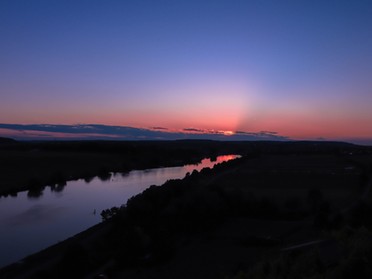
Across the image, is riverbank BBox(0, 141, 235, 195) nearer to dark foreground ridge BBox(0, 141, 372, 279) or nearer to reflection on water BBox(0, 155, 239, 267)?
reflection on water BBox(0, 155, 239, 267)

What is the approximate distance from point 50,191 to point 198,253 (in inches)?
1042

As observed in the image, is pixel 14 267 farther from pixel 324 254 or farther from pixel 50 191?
pixel 50 191

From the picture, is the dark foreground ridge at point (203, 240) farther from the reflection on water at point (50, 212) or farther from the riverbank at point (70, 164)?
the riverbank at point (70, 164)

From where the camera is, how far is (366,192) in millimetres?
33219

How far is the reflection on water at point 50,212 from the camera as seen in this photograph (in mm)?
19469

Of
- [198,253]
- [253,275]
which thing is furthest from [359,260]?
[198,253]

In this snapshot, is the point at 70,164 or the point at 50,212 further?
the point at 70,164

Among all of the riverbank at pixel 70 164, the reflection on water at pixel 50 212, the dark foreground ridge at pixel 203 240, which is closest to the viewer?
the dark foreground ridge at pixel 203 240

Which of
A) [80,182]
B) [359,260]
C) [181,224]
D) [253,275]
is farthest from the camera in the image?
[80,182]

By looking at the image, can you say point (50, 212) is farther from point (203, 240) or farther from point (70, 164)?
point (70, 164)

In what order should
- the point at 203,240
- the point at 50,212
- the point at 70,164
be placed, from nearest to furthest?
1. the point at 203,240
2. the point at 50,212
3. the point at 70,164

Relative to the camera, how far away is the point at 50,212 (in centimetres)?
2753

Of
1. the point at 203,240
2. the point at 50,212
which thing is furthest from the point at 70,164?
the point at 203,240

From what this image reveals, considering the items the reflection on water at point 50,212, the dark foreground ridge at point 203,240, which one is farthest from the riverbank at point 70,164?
the dark foreground ridge at point 203,240
